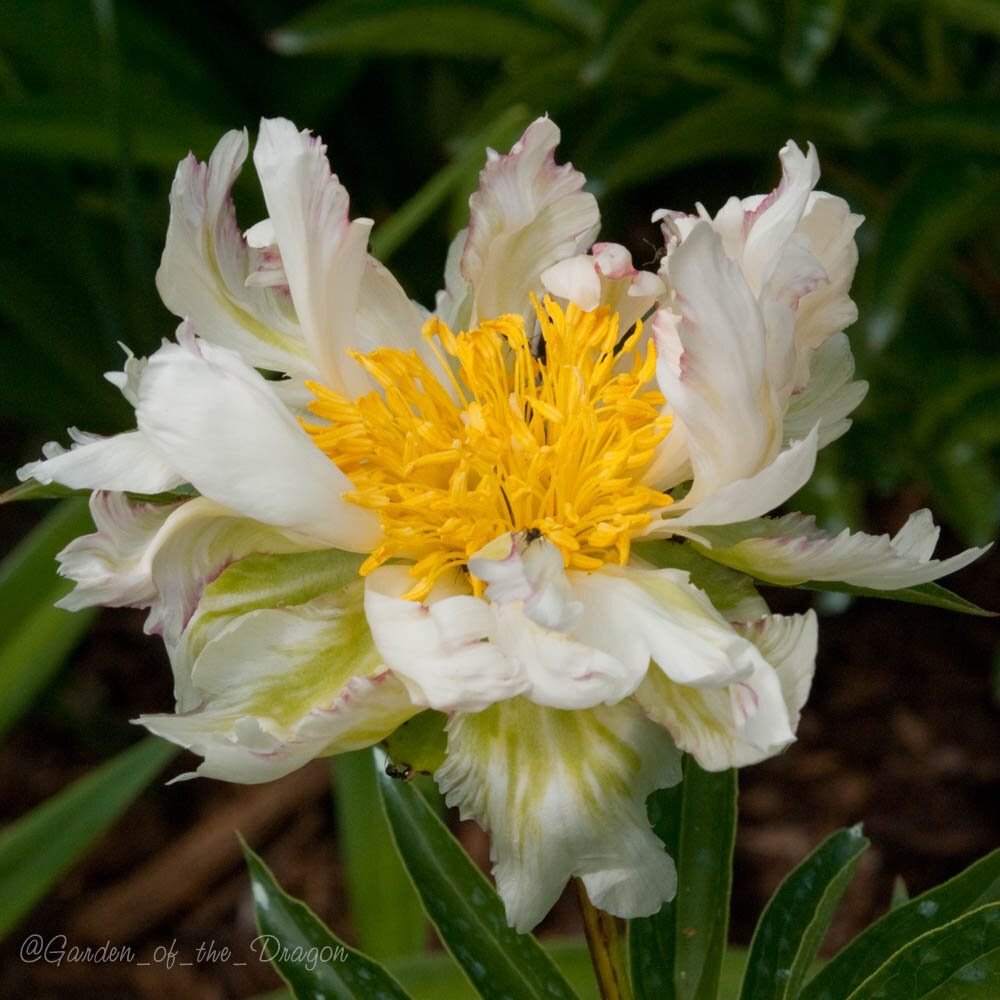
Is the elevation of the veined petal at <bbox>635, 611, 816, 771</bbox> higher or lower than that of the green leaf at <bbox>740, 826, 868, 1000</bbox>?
higher

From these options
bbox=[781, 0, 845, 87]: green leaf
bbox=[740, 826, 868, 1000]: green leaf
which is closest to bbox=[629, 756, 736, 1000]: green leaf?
bbox=[740, 826, 868, 1000]: green leaf

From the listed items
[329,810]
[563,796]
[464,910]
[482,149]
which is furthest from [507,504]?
[329,810]

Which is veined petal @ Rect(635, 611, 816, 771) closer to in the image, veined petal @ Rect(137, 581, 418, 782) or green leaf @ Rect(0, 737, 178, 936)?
veined petal @ Rect(137, 581, 418, 782)

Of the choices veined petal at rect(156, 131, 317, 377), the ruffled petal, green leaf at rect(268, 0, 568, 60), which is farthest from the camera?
green leaf at rect(268, 0, 568, 60)

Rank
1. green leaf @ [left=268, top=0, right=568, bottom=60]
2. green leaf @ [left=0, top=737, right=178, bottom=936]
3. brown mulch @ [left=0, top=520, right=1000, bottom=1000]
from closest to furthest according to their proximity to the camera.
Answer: green leaf @ [left=0, top=737, right=178, bottom=936] < green leaf @ [left=268, top=0, right=568, bottom=60] < brown mulch @ [left=0, top=520, right=1000, bottom=1000]

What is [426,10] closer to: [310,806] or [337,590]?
[337,590]

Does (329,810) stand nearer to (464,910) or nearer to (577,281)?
(464,910)
